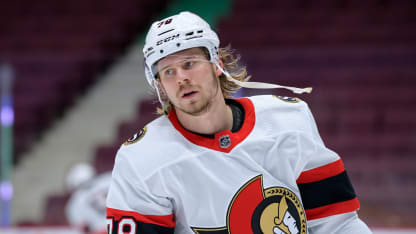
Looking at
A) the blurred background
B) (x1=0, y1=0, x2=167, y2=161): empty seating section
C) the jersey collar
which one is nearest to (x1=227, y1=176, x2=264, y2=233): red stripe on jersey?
the jersey collar

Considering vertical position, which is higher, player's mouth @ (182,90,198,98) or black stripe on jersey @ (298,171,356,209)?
player's mouth @ (182,90,198,98)

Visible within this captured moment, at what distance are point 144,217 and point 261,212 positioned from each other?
284 millimetres

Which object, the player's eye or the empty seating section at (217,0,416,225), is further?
the empty seating section at (217,0,416,225)

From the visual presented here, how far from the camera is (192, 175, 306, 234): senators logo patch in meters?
1.45

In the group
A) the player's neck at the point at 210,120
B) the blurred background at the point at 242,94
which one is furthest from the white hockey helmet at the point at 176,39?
the blurred background at the point at 242,94

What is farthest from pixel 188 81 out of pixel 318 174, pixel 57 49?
pixel 57 49

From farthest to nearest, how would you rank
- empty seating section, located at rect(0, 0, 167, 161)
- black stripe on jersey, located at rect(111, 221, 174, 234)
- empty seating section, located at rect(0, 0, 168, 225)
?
empty seating section, located at rect(0, 0, 167, 161)
empty seating section, located at rect(0, 0, 168, 225)
black stripe on jersey, located at rect(111, 221, 174, 234)

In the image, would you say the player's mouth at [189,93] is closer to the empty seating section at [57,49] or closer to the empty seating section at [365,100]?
the empty seating section at [365,100]

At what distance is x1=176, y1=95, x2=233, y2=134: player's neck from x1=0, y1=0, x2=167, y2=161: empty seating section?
252 cm

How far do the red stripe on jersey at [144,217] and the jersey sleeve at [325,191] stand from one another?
359 millimetres

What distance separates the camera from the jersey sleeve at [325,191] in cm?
155

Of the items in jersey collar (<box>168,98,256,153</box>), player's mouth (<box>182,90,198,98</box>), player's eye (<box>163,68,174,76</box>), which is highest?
player's eye (<box>163,68,174,76</box>)

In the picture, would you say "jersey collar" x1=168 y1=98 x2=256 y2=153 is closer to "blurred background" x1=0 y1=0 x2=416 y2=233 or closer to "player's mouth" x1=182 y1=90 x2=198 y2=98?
"player's mouth" x1=182 y1=90 x2=198 y2=98

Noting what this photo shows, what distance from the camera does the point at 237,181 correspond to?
1.46 m
